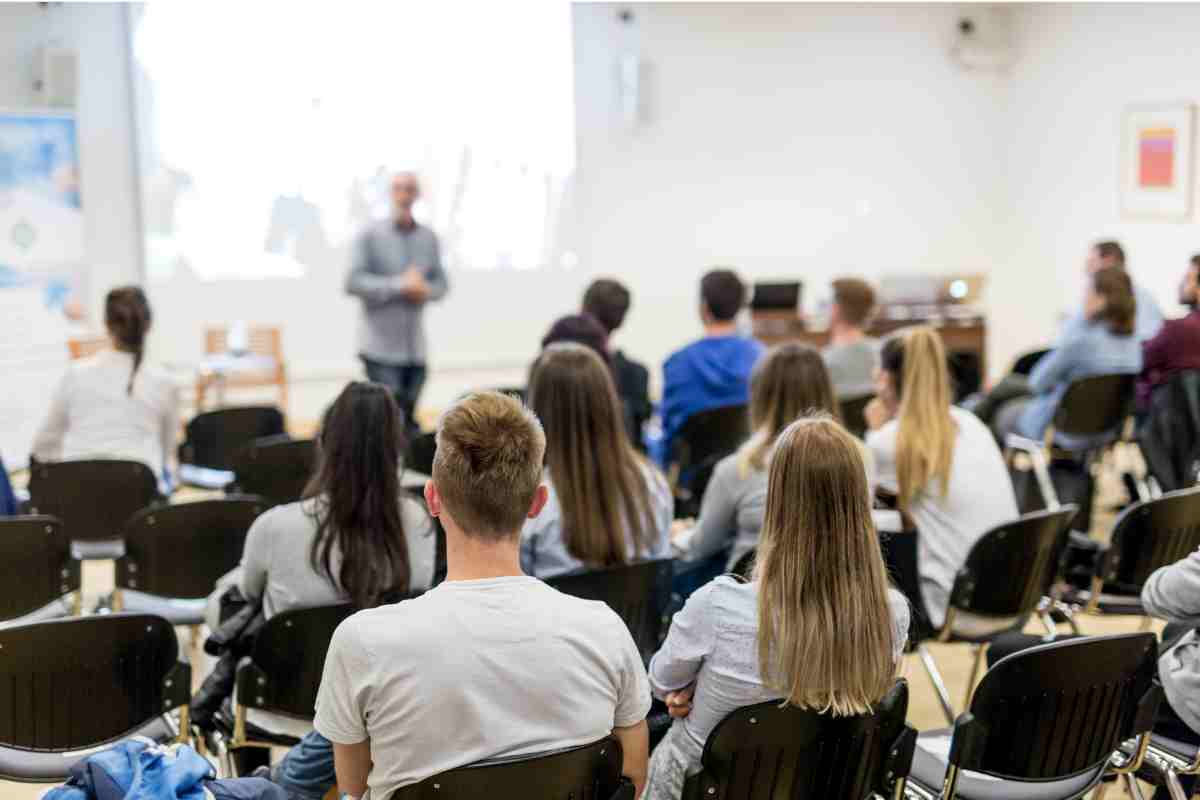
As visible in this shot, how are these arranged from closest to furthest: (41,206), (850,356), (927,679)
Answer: (927,679)
(850,356)
(41,206)

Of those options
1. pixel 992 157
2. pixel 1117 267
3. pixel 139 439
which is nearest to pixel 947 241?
pixel 992 157

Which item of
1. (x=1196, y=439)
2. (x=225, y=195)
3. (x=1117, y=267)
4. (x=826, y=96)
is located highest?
(x=826, y=96)

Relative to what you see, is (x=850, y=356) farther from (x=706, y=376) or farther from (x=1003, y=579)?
(x=1003, y=579)

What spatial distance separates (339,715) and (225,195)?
6863 millimetres

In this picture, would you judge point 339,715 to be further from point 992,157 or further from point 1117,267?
point 992,157

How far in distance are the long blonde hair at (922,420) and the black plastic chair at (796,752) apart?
1.30m

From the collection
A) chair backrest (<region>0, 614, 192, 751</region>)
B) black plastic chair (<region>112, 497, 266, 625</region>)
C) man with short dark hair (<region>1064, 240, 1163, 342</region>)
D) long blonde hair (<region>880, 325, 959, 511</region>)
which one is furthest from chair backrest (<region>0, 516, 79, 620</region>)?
man with short dark hair (<region>1064, 240, 1163, 342</region>)

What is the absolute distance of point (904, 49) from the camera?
33.0 feet

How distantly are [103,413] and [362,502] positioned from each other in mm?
2278

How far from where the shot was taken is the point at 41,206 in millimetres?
7336

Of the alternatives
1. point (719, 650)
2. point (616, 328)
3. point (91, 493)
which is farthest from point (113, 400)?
point (719, 650)

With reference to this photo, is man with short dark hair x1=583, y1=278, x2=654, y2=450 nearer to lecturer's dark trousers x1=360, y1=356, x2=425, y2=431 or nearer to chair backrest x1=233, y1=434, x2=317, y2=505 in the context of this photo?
chair backrest x1=233, y1=434, x2=317, y2=505

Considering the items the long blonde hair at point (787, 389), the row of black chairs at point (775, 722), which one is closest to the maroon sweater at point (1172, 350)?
the long blonde hair at point (787, 389)

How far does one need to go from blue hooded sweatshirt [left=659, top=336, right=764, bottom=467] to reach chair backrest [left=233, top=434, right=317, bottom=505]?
1461mm
